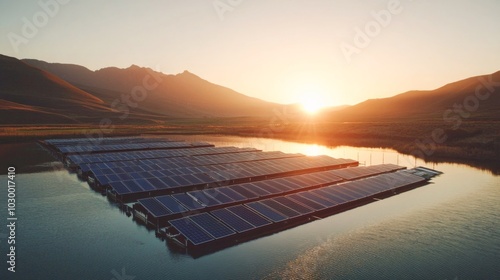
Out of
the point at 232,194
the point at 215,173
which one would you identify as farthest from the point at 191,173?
the point at 232,194

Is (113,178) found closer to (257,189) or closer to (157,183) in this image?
(157,183)

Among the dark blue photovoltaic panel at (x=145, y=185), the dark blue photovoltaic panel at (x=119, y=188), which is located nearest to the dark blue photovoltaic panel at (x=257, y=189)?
the dark blue photovoltaic panel at (x=145, y=185)

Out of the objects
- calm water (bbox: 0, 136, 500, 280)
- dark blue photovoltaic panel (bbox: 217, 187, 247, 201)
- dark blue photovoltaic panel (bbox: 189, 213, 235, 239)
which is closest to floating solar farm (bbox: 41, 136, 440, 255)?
dark blue photovoltaic panel (bbox: 189, 213, 235, 239)

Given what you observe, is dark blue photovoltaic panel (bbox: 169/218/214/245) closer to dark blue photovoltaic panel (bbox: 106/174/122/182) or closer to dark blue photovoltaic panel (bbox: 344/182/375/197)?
dark blue photovoltaic panel (bbox: 106/174/122/182)

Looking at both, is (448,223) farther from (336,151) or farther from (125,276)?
(336,151)

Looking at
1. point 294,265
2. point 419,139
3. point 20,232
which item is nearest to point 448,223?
point 294,265

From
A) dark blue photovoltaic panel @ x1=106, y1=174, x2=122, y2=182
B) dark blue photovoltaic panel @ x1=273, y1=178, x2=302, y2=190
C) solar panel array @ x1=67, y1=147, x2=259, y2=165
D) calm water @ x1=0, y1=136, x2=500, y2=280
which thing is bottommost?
calm water @ x1=0, y1=136, x2=500, y2=280

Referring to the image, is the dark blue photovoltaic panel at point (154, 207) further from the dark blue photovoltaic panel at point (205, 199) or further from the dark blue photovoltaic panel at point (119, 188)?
the dark blue photovoltaic panel at point (119, 188)
